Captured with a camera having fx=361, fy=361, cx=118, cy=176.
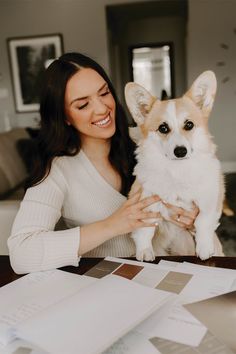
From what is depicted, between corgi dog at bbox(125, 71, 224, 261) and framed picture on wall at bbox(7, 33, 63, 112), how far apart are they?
444 centimetres

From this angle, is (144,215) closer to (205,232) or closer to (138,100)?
(205,232)

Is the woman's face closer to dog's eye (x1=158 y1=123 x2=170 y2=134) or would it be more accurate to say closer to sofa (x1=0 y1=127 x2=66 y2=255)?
dog's eye (x1=158 y1=123 x2=170 y2=134)

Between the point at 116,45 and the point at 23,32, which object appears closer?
the point at 23,32

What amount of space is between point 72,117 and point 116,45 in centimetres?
577

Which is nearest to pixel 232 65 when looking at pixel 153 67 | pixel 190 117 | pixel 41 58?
pixel 153 67

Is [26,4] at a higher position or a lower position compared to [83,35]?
higher

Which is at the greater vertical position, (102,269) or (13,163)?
(102,269)

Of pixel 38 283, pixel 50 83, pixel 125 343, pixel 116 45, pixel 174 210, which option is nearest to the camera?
pixel 125 343

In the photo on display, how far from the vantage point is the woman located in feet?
3.38

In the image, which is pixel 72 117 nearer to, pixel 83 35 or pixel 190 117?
pixel 190 117

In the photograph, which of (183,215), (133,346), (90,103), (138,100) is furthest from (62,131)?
(133,346)

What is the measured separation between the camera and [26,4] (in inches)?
204

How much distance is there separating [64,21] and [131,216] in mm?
4894

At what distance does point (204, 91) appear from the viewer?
1176mm
